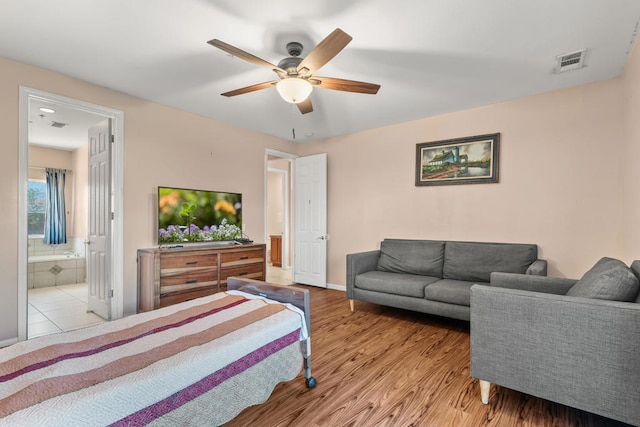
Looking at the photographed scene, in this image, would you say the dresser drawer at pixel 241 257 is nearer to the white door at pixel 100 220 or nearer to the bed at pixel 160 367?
the white door at pixel 100 220

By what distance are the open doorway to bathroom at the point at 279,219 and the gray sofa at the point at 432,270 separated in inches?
104

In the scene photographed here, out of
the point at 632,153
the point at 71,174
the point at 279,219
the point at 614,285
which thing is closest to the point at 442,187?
the point at 632,153

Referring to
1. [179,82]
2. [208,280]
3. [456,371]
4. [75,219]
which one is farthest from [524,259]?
[75,219]

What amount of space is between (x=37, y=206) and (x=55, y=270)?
62.2 inches

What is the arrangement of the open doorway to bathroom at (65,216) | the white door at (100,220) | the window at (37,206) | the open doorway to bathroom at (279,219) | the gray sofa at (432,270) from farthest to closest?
the open doorway to bathroom at (279,219) < the window at (37,206) < the open doorway to bathroom at (65,216) < the white door at (100,220) < the gray sofa at (432,270)

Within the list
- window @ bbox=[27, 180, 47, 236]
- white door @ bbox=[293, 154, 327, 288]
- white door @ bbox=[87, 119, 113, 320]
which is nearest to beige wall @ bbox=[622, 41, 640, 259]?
white door @ bbox=[293, 154, 327, 288]

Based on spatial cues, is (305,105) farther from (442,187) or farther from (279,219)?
(279,219)

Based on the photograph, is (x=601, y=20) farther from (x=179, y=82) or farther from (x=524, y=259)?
(x=179, y=82)

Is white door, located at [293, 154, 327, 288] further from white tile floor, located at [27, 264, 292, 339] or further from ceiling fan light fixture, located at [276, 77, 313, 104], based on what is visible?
ceiling fan light fixture, located at [276, 77, 313, 104]

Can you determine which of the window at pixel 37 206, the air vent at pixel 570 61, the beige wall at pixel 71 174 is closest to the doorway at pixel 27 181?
the beige wall at pixel 71 174

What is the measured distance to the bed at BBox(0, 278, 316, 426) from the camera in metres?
1.06

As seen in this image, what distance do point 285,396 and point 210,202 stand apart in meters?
2.68

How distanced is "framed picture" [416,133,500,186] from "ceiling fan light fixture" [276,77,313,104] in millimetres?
2375

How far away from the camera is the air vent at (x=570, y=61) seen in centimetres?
253
